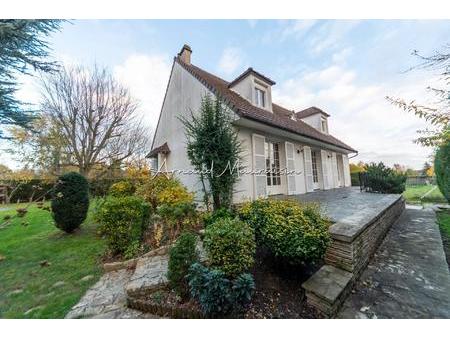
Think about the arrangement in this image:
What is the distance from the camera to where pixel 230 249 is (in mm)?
2652

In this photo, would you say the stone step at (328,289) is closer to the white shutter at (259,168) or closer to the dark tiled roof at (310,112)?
the white shutter at (259,168)

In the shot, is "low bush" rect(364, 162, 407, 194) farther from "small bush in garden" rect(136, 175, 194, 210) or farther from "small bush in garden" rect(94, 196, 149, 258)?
"small bush in garden" rect(94, 196, 149, 258)

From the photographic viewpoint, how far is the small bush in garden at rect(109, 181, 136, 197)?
23.0 ft

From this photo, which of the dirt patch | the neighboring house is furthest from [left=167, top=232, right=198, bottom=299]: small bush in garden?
the neighboring house

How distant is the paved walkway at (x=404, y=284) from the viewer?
7.97ft

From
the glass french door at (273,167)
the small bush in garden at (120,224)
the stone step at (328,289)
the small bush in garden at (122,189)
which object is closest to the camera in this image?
the stone step at (328,289)

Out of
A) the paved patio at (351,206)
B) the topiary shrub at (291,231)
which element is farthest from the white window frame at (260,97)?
the topiary shrub at (291,231)

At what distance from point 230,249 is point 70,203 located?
18.3ft

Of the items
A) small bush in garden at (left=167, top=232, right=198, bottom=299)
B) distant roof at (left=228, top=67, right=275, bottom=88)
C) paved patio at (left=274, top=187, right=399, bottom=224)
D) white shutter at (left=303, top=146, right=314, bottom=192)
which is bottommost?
small bush in garden at (left=167, top=232, right=198, bottom=299)

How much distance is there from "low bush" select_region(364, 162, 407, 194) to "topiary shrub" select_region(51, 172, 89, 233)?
13.4 m

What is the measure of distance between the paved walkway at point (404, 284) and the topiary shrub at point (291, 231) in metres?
0.79

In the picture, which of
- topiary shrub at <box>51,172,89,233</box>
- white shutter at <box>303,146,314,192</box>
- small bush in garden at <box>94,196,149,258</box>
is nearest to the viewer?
small bush in garden at <box>94,196,149,258</box>
